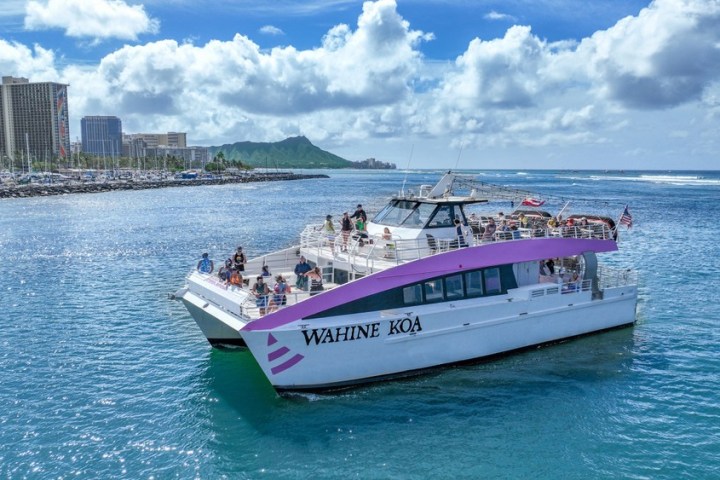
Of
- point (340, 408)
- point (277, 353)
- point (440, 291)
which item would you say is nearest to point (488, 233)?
point (440, 291)

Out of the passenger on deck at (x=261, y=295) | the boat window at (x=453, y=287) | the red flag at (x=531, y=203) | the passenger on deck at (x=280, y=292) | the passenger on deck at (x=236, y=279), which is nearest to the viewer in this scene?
the passenger on deck at (x=261, y=295)

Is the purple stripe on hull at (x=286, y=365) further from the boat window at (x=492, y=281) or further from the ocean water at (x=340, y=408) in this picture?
the boat window at (x=492, y=281)

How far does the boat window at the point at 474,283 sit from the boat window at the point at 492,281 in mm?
243

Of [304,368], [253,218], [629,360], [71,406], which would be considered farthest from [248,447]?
[253,218]

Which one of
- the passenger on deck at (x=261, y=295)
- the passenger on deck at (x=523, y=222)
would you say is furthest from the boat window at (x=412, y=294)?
the passenger on deck at (x=523, y=222)

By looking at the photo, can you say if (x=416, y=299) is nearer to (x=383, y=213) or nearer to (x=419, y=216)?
(x=419, y=216)

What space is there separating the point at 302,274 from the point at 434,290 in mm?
3639

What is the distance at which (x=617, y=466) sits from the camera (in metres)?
11.7

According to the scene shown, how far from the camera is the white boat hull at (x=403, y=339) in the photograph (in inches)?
540

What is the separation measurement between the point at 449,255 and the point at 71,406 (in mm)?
9947

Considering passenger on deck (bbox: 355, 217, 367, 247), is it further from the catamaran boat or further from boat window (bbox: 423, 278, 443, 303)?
boat window (bbox: 423, 278, 443, 303)

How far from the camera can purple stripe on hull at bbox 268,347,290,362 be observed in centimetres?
1358

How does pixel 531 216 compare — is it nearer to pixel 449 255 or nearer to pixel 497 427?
pixel 449 255

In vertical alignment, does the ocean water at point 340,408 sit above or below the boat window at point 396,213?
below
